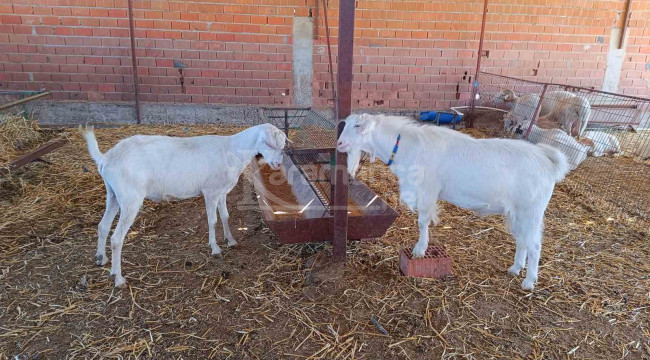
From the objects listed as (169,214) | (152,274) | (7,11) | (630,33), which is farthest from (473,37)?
(7,11)

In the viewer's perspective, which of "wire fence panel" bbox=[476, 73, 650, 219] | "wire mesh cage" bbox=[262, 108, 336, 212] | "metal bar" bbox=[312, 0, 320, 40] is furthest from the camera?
"metal bar" bbox=[312, 0, 320, 40]

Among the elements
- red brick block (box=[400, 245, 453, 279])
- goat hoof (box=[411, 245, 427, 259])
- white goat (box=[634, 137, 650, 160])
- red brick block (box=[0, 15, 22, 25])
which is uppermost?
red brick block (box=[0, 15, 22, 25])

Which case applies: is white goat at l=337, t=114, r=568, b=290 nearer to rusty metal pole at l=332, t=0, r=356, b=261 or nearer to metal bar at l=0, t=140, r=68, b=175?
rusty metal pole at l=332, t=0, r=356, b=261

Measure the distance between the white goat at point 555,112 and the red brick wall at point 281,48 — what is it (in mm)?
1037

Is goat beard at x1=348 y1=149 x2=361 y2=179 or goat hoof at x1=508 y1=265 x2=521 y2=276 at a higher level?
goat beard at x1=348 y1=149 x2=361 y2=179

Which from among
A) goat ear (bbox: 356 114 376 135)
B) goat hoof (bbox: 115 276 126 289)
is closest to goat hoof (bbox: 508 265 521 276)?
goat ear (bbox: 356 114 376 135)

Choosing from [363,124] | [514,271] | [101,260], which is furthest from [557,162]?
[101,260]

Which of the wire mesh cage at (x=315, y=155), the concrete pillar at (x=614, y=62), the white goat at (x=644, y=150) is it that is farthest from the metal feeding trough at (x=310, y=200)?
the concrete pillar at (x=614, y=62)

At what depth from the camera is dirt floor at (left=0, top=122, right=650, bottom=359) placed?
281 cm

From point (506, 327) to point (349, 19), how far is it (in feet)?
8.19

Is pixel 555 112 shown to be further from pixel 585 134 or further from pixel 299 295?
pixel 299 295

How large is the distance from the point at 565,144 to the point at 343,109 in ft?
16.5

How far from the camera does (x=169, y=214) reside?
187 inches

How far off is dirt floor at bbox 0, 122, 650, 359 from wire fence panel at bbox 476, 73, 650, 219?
147cm
